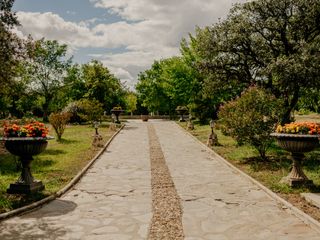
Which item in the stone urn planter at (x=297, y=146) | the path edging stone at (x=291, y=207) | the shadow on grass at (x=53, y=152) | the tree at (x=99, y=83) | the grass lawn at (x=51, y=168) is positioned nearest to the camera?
the path edging stone at (x=291, y=207)

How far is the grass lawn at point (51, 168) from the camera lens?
901 centimetres

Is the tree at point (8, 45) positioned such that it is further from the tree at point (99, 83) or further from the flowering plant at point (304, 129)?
the tree at point (99, 83)

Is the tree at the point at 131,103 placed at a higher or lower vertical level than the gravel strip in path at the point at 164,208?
higher

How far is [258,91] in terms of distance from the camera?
Result: 50.7 feet

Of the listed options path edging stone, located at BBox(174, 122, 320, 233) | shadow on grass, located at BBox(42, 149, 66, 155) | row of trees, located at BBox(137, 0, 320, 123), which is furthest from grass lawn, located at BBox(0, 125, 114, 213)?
row of trees, located at BBox(137, 0, 320, 123)

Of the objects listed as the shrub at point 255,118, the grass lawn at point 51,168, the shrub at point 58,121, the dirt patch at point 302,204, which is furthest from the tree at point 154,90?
the dirt patch at point 302,204

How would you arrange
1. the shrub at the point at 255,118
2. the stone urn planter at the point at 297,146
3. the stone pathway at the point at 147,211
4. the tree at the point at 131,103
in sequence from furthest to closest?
1. the tree at the point at 131,103
2. the shrub at the point at 255,118
3. the stone urn planter at the point at 297,146
4. the stone pathway at the point at 147,211

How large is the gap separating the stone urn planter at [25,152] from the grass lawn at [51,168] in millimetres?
237

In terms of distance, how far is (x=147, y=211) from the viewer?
817 centimetres

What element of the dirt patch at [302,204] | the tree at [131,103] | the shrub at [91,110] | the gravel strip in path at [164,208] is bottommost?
the dirt patch at [302,204]

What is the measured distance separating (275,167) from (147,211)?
6.77 m

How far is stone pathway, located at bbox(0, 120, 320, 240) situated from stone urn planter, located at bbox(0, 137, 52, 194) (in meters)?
0.91

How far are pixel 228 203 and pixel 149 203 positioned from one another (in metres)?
1.79

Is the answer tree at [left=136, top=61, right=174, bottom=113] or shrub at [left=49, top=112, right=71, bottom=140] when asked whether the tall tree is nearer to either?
shrub at [left=49, top=112, right=71, bottom=140]
